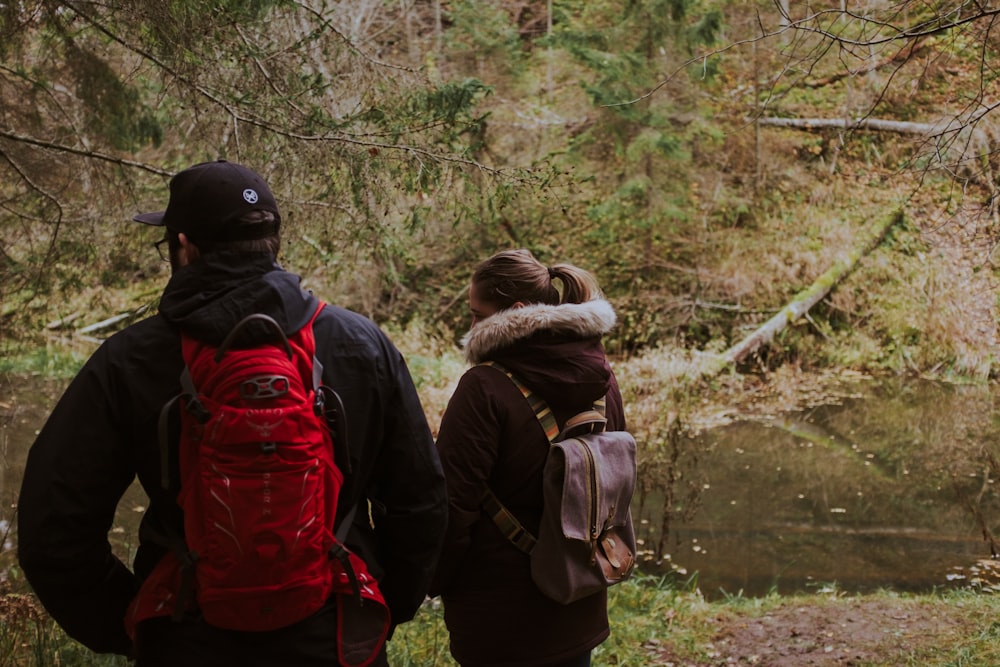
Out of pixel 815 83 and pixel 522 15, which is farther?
pixel 522 15

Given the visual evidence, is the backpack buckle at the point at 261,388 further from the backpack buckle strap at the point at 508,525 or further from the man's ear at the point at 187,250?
the backpack buckle strap at the point at 508,525

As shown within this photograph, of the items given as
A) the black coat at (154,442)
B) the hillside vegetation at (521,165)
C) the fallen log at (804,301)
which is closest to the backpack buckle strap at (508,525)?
the black coat at (154,442)

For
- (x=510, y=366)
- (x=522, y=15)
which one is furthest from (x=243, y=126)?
(x=522, y=15)

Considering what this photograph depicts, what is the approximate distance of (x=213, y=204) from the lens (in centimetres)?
195

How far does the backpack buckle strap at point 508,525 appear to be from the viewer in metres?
2.68

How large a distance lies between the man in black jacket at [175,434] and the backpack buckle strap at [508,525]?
546mm

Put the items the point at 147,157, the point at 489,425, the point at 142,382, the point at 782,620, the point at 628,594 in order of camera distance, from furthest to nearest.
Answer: the point at 147,157 → the point at 628,594 → the point at 782,620 → the point at 489,425 → the point at 142,382

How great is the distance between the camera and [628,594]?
6.46 meters

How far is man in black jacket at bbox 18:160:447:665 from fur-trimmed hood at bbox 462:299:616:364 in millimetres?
562

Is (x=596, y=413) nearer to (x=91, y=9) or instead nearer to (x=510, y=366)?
(x=510, y=366)

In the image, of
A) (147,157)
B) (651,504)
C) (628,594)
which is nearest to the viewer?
(628,594)

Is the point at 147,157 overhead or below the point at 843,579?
overhead

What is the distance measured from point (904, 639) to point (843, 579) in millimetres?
2214

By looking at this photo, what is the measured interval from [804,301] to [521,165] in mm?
4888
